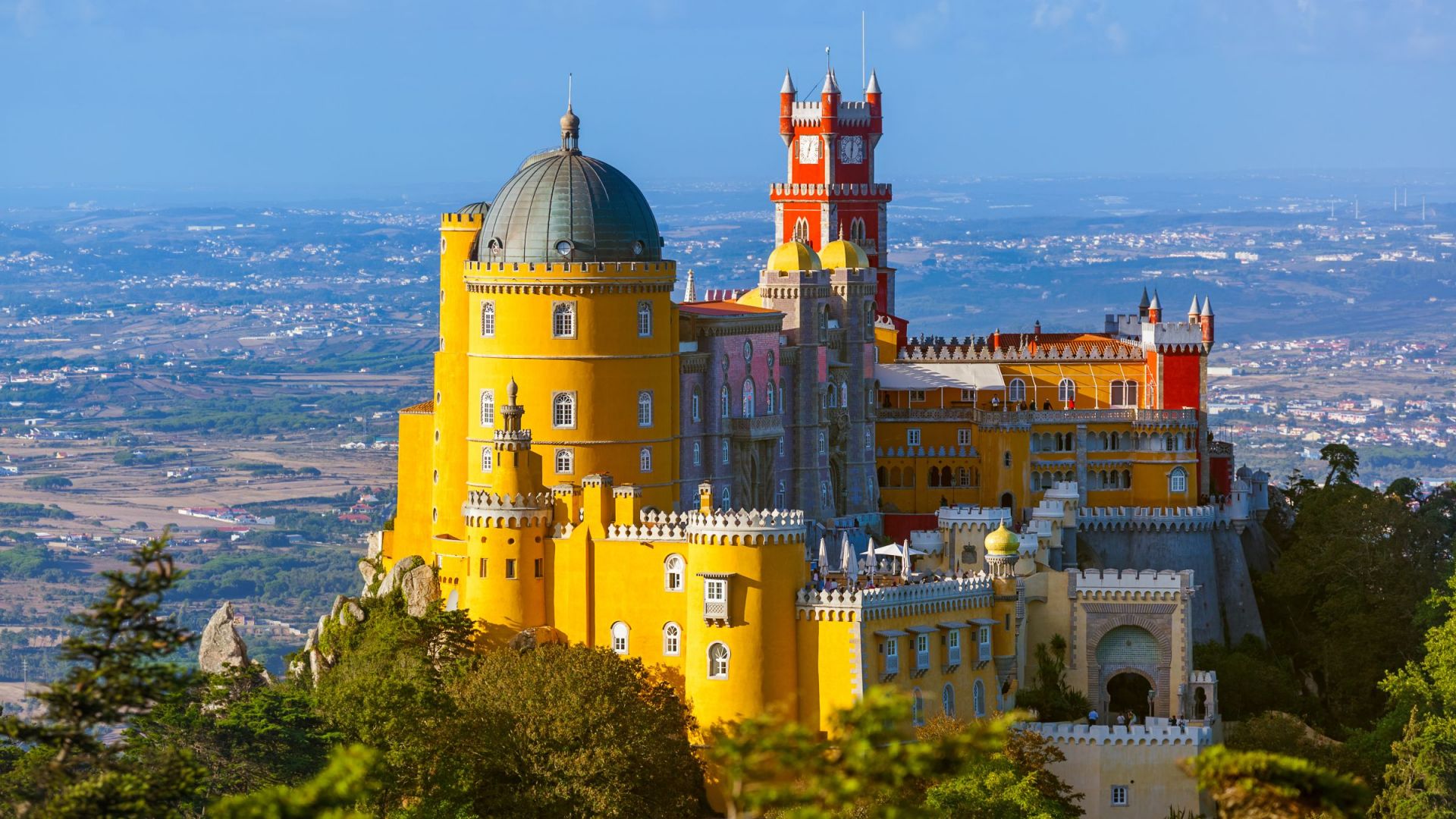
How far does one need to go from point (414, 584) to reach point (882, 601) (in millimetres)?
18902

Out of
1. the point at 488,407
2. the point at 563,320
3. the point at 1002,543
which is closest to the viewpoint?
the point at 1002,543

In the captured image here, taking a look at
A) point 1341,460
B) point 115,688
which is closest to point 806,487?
point 1341,460

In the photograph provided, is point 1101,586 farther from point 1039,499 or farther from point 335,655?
point 335,655

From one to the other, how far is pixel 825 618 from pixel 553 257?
712 inches

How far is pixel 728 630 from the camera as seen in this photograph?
308 feet

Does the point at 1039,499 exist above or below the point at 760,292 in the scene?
below

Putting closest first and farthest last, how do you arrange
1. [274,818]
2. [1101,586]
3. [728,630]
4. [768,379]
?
1. [274,818]
2. [728,630]
3. [1101,586]
4. [768,379]

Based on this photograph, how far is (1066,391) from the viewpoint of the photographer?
12481 centimetres

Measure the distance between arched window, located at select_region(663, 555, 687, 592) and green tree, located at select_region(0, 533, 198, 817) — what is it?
4147 centimetres

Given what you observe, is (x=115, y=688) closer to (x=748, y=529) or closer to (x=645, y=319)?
(x=748, y=529)

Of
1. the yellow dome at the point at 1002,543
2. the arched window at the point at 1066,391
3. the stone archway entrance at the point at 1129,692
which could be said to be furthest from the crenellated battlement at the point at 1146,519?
the yellow dome at the point at 1002,543

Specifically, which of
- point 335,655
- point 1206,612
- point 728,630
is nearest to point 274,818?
point 728,630

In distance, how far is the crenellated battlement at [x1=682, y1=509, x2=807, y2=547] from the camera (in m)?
94.1

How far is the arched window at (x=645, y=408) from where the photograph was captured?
347 ft
